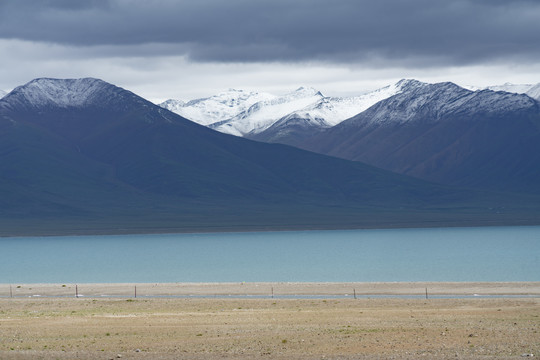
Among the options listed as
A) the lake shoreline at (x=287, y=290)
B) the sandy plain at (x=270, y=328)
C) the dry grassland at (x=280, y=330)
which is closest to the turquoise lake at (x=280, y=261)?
the lake shoreline at (x=287, y=290)

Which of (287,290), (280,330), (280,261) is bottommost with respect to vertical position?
(280,330)

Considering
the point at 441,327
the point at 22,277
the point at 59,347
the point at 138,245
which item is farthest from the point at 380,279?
the point at 138,245

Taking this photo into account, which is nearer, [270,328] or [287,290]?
[270,328]

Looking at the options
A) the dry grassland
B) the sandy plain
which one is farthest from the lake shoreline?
the dry grassland

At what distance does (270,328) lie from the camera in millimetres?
53688

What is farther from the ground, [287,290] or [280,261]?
A: [280,261]

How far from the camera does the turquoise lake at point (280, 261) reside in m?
112

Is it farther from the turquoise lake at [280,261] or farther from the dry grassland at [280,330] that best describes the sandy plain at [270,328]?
the turquoise lake at [280,261]

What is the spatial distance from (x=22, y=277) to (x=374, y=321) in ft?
229

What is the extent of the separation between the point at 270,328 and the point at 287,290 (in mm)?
30747

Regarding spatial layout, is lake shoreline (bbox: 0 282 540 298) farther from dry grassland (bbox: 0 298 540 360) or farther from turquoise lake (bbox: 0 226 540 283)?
turquoise lake (bbox: 0 226 540 283)

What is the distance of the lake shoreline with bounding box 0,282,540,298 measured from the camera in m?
80.1

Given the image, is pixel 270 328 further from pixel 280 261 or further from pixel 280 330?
pixel 280 261

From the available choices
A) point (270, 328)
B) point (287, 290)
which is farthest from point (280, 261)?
point (270, 328)
